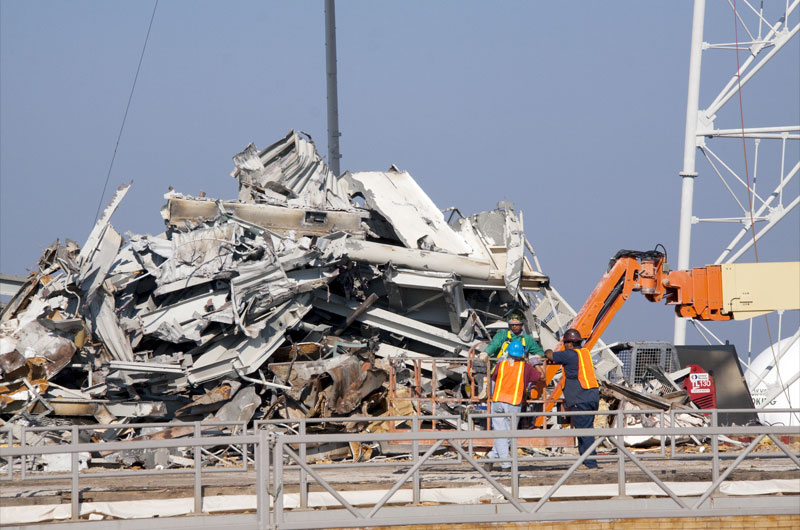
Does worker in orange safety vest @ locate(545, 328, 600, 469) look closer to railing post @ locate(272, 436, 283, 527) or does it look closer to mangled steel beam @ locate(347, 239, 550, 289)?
railing post @ locate(272, 436, 283, 527)

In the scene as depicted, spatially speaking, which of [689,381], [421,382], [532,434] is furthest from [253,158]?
[532,434]

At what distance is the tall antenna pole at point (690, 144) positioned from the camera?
813 inches

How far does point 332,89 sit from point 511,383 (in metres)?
15.8

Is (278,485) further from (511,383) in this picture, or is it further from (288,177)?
(288,177)

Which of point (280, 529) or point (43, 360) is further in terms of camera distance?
point (43, 360)

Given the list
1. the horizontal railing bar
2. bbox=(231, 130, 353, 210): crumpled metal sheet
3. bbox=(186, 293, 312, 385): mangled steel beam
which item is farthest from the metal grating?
the horizontal railing bar

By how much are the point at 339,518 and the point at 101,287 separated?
8862 mm

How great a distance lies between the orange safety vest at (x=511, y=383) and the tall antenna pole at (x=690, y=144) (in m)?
8.79

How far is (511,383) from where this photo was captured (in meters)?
12.6

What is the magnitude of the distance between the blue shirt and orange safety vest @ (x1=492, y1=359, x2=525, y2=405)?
1.55 ft

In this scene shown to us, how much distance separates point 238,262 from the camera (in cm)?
1702

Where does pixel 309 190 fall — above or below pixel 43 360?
above

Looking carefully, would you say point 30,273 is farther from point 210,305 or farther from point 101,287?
point 210,305

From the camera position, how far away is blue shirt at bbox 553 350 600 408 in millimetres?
12594
